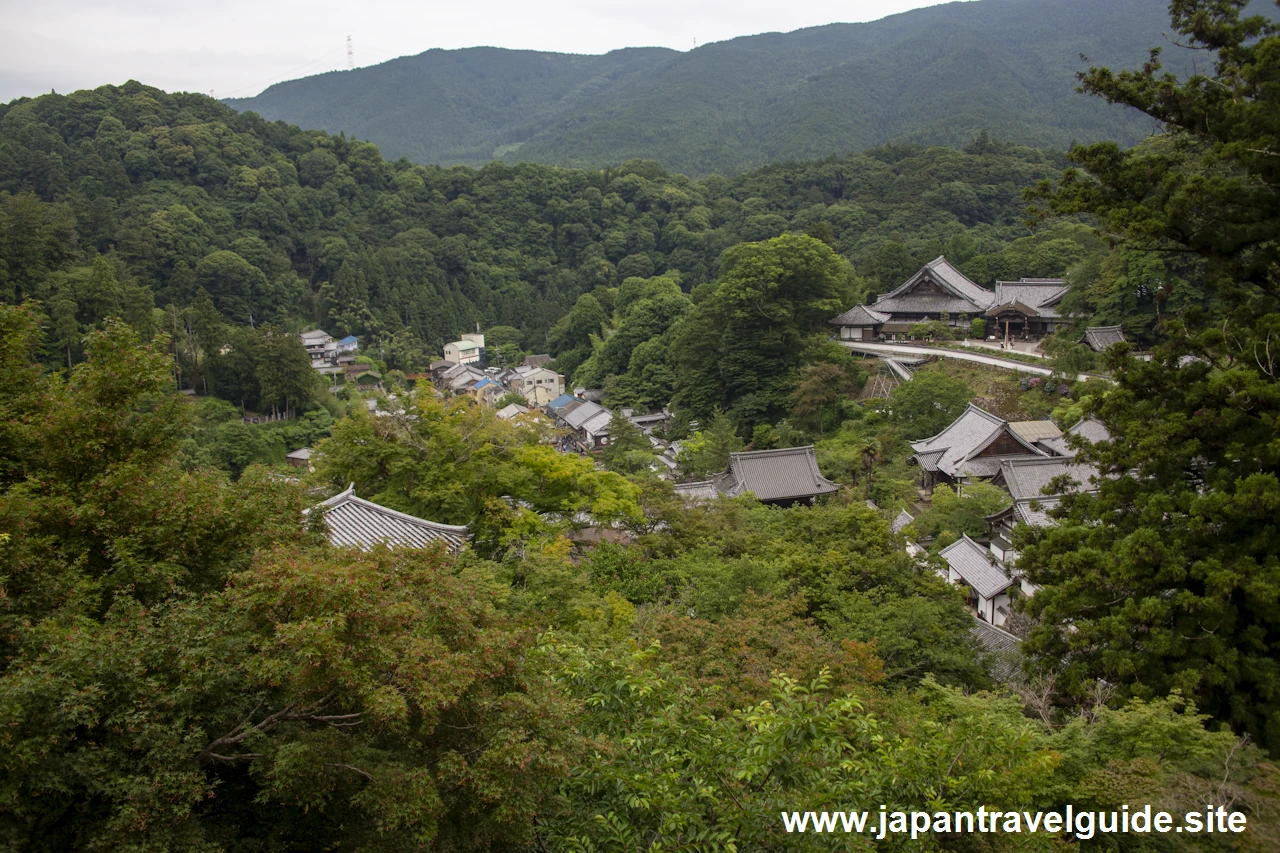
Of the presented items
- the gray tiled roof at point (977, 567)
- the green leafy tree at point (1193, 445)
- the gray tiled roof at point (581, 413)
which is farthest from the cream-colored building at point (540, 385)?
the green leafy tree at point (1193, 445)

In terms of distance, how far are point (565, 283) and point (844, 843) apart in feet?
216

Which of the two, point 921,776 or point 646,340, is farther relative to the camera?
point 646,340

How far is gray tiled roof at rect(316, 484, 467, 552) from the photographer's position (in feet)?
37.5

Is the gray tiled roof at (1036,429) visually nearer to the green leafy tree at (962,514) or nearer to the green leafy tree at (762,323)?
the green leafy tree at (962,514)

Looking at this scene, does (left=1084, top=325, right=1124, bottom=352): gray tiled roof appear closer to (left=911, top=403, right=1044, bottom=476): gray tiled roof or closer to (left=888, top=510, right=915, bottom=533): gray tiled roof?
(left=911, top=403, right=1044, bottom=476): gray tiled roof

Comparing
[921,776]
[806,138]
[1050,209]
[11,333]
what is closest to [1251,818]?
[921,776]

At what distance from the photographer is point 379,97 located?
6919 inches

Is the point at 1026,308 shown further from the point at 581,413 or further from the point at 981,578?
the point at 581,413

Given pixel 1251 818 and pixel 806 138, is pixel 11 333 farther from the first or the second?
pixel 806 138

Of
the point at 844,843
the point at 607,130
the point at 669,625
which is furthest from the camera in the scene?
the point at 607,130

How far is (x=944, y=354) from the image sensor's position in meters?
29.2

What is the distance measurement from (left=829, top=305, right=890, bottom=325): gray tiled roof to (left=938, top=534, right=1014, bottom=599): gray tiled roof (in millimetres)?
16871

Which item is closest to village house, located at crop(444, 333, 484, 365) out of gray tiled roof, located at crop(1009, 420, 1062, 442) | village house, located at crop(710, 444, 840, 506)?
village house, located at crop(710, 444, 840, 506)

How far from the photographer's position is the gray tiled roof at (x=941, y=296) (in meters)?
32.9
